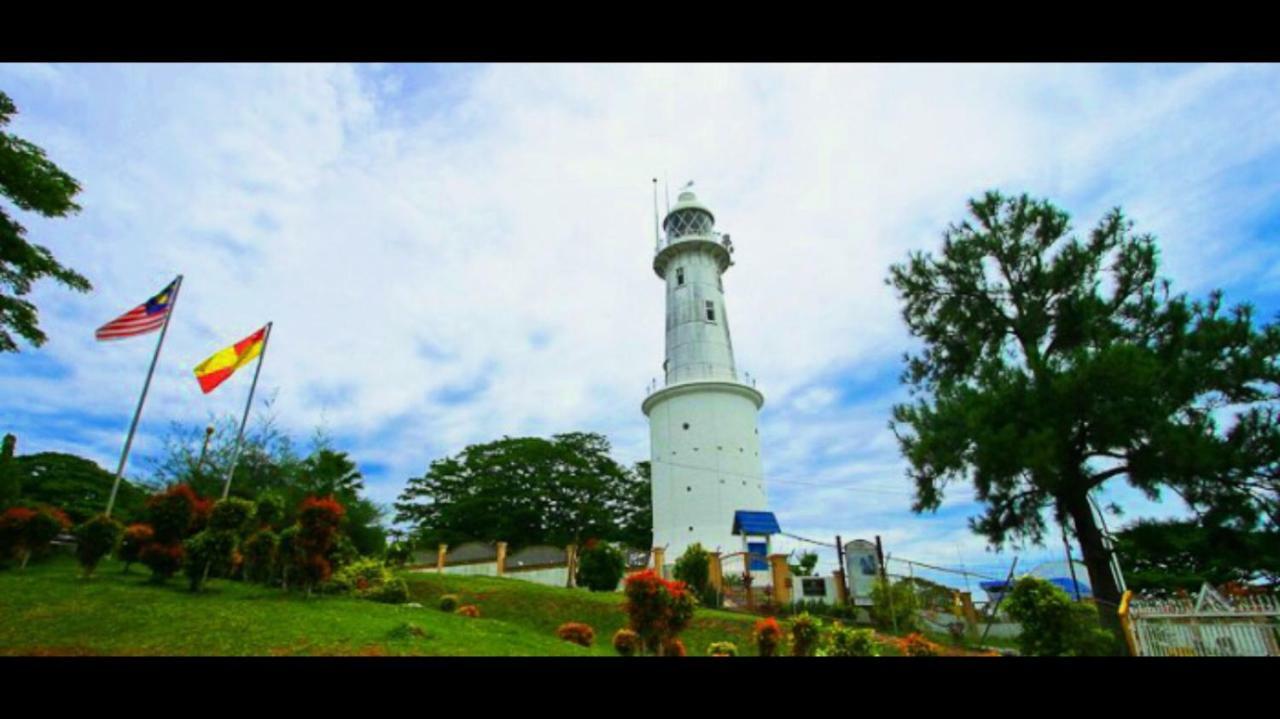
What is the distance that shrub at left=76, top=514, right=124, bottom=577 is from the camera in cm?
969

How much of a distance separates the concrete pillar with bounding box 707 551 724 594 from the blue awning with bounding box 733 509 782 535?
9.28ft

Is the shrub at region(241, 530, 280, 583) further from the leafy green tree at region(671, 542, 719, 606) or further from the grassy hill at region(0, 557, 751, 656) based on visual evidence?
the leafy green tree at region(671, 542, 719, 606)

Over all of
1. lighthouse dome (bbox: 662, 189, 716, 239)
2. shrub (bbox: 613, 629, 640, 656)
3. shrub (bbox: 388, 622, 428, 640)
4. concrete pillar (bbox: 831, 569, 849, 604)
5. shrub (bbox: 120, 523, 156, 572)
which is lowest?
shrub (bbox: 613, 629, 640, 656)

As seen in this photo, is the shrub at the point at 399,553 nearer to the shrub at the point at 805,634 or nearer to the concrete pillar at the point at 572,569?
the concrete pillar at the point at 572,569

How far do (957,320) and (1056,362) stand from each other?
243cm

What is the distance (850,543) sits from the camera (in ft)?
58.7

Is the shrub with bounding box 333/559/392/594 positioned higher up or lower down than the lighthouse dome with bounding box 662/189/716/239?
lower down

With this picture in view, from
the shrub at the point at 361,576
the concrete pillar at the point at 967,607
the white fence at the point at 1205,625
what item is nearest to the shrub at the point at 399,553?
the shrub at the point at 361,576

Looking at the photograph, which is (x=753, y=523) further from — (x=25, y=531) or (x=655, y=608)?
(x=25, y=531)

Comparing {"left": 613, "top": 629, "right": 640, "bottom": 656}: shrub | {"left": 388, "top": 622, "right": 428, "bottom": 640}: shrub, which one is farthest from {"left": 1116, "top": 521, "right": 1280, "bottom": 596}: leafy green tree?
{"left": 388, "top": 622, "right": 428, "bottom": 640}: shrub

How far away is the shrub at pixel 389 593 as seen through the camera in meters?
11.3

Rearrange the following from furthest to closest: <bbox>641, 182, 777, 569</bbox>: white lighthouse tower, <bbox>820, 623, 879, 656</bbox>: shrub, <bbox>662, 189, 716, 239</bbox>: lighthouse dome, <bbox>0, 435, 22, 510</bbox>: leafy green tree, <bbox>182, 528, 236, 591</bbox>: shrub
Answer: <bbox>662, 189, 716, 239</bbox>: lighthouse dome < <bbox>641, 182, 777, 569</bbox>: white lighthouse tower < <bbox>0, 435, 22, 510</bbox>: leafy green tree < <bbox>182, 528, 236, 591</bbox>: shrub < <bbox>820, 623, 879, 656</bbox>: shrub
